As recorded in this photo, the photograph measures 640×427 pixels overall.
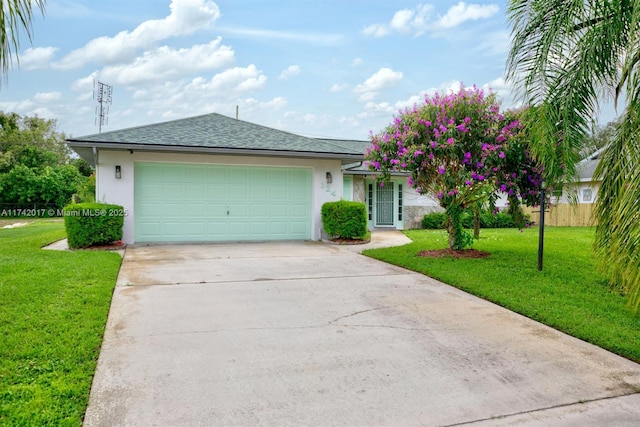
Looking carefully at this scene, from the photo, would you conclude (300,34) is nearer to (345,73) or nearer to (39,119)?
(345,73)

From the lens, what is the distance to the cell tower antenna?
26.6m

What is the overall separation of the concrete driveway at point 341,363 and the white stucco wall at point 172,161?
5608 mm

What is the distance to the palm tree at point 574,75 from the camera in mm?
4414

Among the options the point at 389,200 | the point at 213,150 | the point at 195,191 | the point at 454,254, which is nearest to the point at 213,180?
the point at 195,191

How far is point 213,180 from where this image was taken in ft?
41.5

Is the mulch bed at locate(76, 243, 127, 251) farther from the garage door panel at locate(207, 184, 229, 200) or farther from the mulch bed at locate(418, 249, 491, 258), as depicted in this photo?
the mulch bed at locate(418, 249, 491, 258)

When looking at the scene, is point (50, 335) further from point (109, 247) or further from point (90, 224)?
point (109, 247)

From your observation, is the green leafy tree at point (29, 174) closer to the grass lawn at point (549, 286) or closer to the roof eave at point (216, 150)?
the roof eave at point (216, 150)

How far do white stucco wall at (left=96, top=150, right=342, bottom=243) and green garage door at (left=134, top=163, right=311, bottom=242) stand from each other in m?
0.18

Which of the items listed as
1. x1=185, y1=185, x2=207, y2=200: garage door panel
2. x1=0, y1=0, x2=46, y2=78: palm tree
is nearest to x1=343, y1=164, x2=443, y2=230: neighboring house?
x1=185, y1=185, x2=207, y2=200: garage door panel

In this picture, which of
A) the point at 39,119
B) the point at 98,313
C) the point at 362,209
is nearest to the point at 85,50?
the point at 362,209

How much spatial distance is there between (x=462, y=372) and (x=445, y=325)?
1.33 m

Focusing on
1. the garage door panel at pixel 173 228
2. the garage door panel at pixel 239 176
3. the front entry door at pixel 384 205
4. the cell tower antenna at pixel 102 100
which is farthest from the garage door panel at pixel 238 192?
the cell tower antenna at pixel 102 100

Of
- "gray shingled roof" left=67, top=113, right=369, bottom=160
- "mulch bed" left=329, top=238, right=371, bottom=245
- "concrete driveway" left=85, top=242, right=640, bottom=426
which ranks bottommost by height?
"concrete driveway" left=85, top=242, right=640, bottom=426
